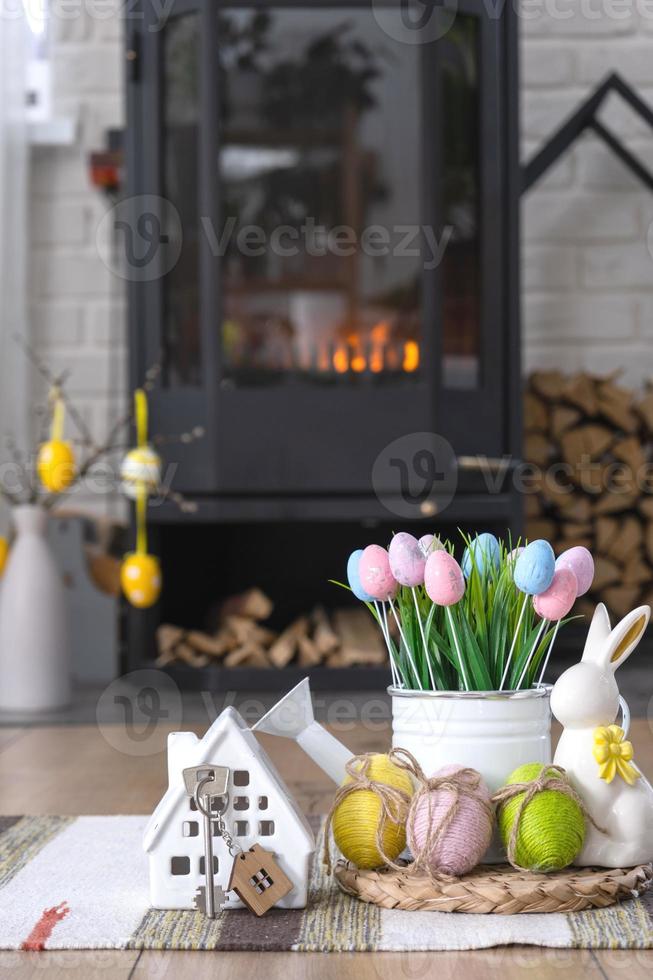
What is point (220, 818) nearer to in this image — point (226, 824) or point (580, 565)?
point (226, 824)

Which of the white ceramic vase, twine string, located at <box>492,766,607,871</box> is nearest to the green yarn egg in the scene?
twine string, located at <box>492,766,607,871</box>

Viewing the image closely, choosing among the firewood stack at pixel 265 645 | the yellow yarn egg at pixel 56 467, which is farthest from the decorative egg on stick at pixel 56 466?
the firewood stack at pixel 265 645

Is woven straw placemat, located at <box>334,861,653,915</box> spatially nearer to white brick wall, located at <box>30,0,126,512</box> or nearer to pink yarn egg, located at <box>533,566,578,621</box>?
pink yarn egg, located at <box>533,566,578,621</box>

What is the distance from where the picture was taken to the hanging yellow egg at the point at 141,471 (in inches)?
104

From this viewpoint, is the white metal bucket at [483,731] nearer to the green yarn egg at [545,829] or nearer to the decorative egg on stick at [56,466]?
the green yarn egg at [545,829]

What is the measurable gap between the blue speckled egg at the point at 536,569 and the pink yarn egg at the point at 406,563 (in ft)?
0.29

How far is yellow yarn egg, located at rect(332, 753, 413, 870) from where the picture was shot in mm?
1117

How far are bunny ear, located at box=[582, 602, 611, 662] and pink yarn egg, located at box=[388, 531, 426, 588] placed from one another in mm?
160

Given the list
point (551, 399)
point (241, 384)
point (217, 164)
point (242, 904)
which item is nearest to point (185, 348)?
point (241, 384)

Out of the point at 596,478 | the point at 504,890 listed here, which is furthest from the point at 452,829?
the point at 596,478

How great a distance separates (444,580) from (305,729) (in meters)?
0.20

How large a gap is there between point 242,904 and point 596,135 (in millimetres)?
2747

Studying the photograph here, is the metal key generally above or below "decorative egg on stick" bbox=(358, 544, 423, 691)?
below

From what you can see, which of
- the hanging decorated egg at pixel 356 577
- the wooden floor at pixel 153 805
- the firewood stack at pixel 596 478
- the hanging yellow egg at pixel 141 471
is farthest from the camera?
the firewood stack at pixel 596 478
